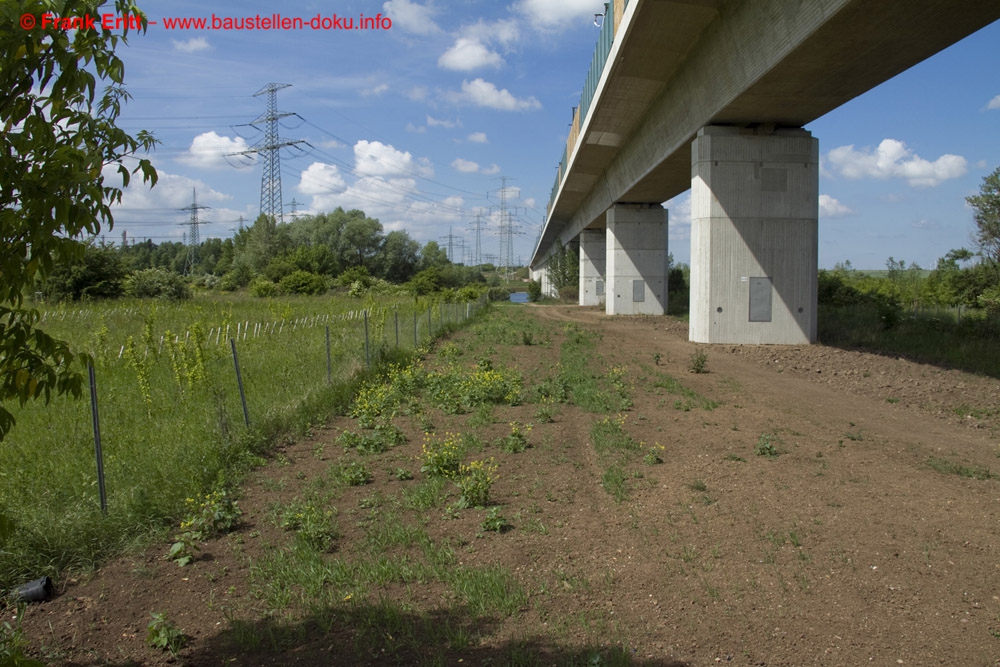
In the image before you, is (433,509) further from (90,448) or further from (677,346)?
(677,346)

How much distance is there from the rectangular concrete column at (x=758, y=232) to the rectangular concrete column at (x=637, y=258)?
19.4 metres

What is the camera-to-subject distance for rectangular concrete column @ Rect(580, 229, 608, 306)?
188 feet

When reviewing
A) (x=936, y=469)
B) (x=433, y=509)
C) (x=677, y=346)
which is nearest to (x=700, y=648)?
(x=433, y=509)

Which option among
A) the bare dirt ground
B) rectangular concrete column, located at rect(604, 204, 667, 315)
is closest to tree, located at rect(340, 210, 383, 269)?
rectangular concrete column, located at rect(604, 204, 667, 315)

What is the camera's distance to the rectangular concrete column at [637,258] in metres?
40.6

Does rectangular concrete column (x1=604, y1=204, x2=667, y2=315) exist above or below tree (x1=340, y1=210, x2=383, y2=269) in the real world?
below

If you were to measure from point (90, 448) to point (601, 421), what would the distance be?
252 inches

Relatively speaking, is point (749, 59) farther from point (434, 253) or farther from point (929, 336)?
point (434, 253)

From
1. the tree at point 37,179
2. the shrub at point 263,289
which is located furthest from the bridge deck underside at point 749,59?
the shrub at point 263,289

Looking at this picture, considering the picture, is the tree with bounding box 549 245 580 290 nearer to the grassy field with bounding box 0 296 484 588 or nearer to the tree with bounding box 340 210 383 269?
the tree with bounding box 340 210 383 269

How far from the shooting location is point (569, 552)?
5500mm

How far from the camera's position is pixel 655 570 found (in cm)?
514

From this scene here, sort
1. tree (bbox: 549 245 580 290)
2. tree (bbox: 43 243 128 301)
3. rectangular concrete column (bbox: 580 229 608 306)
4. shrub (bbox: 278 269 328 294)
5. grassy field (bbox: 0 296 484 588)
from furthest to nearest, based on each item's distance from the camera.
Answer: tree (bbox: 549 245 580 290) → rectangular concrete column (bbox: 580 229 608 306) → shrub (bbox: 278 269 328 294) → tree (bbox: 43 243 128 301) → grassy field (bbox: 0 296 484 588)

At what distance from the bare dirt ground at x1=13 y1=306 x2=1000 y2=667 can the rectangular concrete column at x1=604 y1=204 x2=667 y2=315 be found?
3156 centimetres
